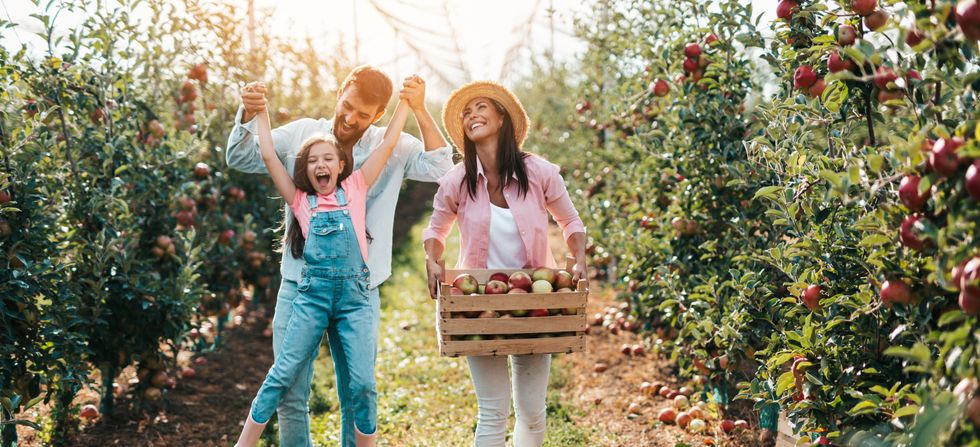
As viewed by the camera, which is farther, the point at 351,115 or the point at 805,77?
the point at 351,115

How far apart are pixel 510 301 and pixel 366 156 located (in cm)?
81

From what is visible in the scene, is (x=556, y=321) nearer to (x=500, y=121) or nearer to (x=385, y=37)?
(x=500, y=121)

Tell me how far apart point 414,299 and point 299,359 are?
4729 mm

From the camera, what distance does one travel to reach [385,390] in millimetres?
4805

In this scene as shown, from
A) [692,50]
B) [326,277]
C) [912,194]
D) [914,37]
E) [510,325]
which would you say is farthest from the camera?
[692,50]

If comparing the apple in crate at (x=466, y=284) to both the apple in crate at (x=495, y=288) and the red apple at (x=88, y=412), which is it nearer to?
the apple in crate at (x=495, y=288)

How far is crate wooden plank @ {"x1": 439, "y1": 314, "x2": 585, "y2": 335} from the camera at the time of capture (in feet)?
8.53

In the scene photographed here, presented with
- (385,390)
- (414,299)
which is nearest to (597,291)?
(414,299)

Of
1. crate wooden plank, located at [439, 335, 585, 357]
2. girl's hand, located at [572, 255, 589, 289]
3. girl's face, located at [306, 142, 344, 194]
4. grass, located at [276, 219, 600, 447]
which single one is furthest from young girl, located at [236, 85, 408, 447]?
grass, located at [276, 219, 600, 447]

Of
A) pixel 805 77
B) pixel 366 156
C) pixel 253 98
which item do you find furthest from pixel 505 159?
pixel 805 77

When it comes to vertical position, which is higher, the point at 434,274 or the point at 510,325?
the point at 434,274

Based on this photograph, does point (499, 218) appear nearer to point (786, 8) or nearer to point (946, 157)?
point (786, 8)

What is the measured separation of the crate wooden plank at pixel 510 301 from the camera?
2.58 m

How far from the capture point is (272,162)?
2758 millimetres
